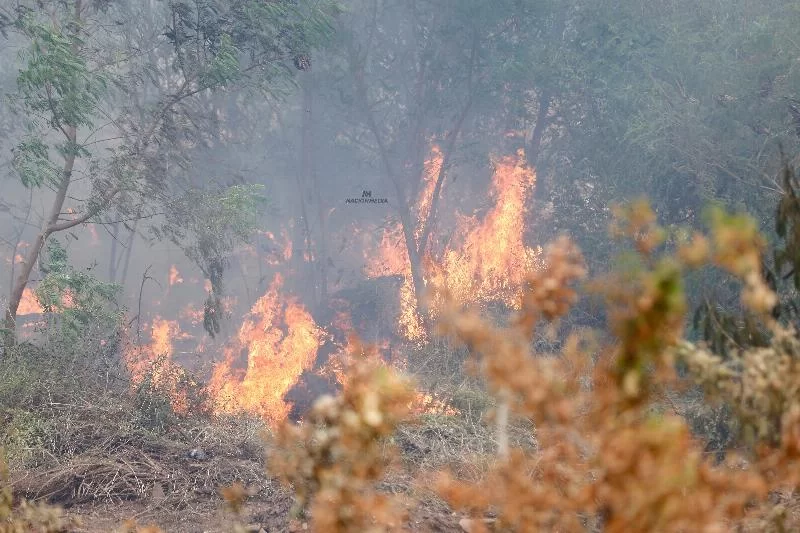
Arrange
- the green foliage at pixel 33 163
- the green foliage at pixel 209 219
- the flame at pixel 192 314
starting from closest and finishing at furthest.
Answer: the green foliage at pixel 33 163 → the green foliage at pixel 209 219 → the flame at pixel 192 314

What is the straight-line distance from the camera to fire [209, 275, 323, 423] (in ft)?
50.9

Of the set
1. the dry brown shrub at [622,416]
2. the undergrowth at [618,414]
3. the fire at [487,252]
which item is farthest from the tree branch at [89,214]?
the dry brown shrub at [622,416]

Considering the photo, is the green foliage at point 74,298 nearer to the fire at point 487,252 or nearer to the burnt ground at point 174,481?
the burnt ground at point 174,481

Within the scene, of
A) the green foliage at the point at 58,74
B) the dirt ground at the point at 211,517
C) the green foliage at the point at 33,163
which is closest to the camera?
the dirt ground at the point at 211,517

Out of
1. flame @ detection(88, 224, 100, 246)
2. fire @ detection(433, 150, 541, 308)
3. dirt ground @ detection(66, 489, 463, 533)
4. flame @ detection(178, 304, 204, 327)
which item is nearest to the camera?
dirt ground @ detection(66, 489, 463, 533)

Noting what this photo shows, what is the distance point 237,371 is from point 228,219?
8328 millimetres

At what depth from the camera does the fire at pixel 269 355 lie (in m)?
15.5

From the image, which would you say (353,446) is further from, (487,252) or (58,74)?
(487,252)

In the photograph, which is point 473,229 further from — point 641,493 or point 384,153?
point 641,493

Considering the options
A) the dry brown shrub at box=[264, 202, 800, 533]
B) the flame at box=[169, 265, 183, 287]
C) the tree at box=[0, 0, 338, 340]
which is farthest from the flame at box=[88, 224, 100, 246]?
the dry brown shrub at box=[264, 202, 800, 533]

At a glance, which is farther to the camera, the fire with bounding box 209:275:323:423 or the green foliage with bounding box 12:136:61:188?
the fire with bounding box 209:275:323:423

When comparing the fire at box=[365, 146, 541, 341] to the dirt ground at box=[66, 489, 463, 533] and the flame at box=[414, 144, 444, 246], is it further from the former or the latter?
the dirt ground at box=[66, 489, 463, 533]

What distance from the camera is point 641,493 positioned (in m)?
1.18

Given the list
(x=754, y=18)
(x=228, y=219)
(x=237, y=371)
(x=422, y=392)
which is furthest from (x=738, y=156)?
(x=237, y=371)
